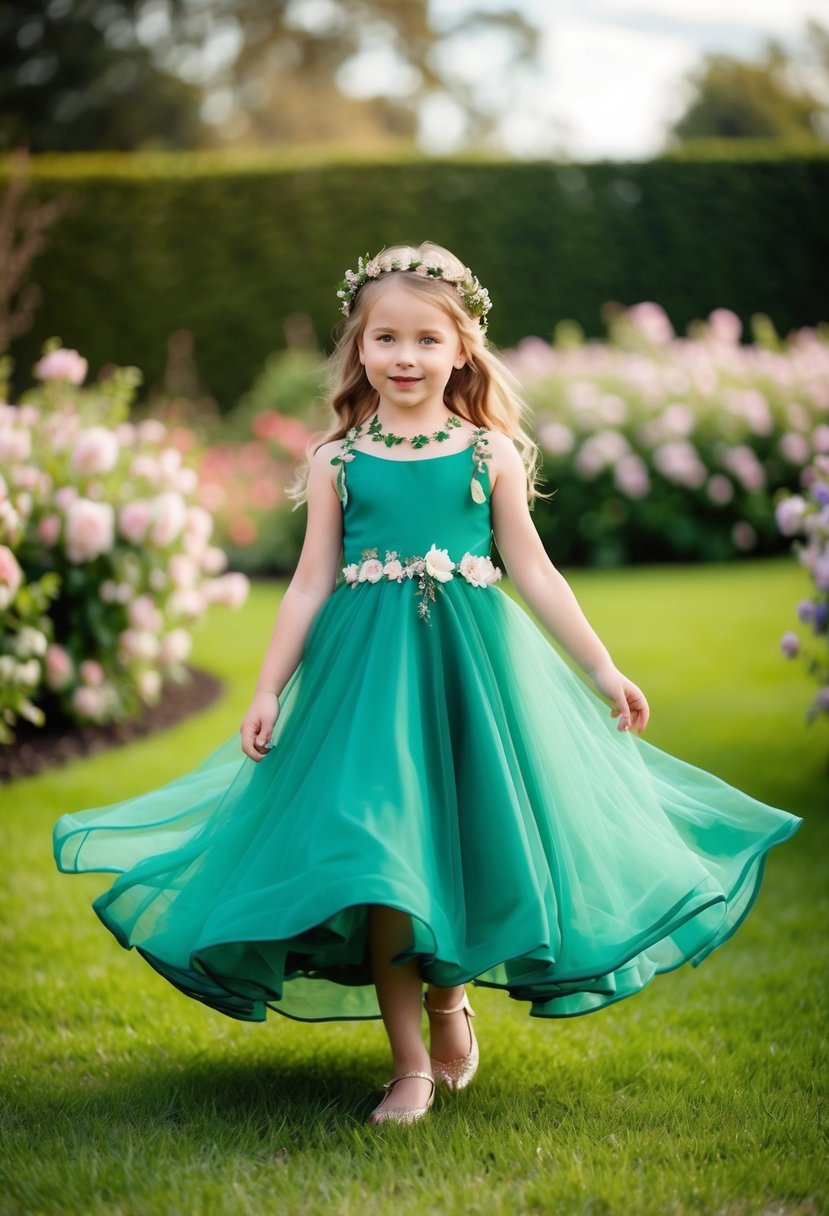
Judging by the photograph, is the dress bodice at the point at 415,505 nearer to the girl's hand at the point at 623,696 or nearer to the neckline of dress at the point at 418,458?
the neckline of dress at the point at 418,458

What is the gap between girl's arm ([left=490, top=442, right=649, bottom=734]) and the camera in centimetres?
231

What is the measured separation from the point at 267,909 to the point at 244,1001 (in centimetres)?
30

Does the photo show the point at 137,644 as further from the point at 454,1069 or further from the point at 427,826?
the point at 427,826

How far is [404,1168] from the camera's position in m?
1.94

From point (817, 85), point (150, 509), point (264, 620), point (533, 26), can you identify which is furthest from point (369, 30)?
point (150, 509)

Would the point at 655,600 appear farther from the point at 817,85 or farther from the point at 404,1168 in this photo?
the point at 817,85

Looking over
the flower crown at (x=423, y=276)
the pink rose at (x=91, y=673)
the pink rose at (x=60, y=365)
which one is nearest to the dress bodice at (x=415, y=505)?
the flower crown at (x=423, y=276)

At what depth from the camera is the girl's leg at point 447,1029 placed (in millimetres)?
2305

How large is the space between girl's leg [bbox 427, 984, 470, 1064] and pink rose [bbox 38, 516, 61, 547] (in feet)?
9.08

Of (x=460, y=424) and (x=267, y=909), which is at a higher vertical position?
(x=460, y=424)

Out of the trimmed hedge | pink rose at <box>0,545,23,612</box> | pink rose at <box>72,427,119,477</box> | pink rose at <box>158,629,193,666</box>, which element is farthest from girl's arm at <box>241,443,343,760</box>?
the trimmed hedge

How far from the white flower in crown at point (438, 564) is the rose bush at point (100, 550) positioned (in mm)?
2230

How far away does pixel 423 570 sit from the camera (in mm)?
2260

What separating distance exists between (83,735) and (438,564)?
316cm
